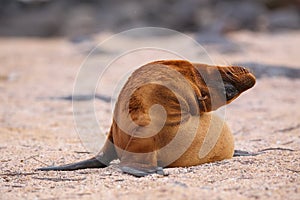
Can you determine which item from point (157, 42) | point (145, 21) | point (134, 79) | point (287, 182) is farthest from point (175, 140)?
point (145, 21)

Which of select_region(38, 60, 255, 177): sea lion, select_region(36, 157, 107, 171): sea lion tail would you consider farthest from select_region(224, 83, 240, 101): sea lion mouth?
select_region(36, 157, 107, 171): sea lion tail

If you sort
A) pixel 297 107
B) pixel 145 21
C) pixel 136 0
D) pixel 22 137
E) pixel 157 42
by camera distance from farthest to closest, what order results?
pixel 136 0 < pixel 145 21 < pixel 157 42 < pixel 297 107 < pixel 22 137

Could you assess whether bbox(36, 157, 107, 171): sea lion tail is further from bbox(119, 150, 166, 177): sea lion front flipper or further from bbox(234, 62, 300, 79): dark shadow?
bbox(234, 62, 300, 79): dark shadow

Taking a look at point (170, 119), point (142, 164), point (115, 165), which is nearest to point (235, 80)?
point (170, 119)

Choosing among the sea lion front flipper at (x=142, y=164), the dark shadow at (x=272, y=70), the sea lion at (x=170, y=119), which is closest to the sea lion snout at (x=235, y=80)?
the sea lion at (x=170, y=119)

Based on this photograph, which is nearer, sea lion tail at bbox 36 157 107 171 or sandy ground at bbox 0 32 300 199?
sandy ground at bbox 0 32 300 199

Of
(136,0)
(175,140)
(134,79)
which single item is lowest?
(175,140)

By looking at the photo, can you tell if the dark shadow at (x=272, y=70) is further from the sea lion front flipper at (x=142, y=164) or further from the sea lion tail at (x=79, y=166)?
the sea lion front flipper at (x=142, y=164)

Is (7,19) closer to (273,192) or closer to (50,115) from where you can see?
(50,115)
